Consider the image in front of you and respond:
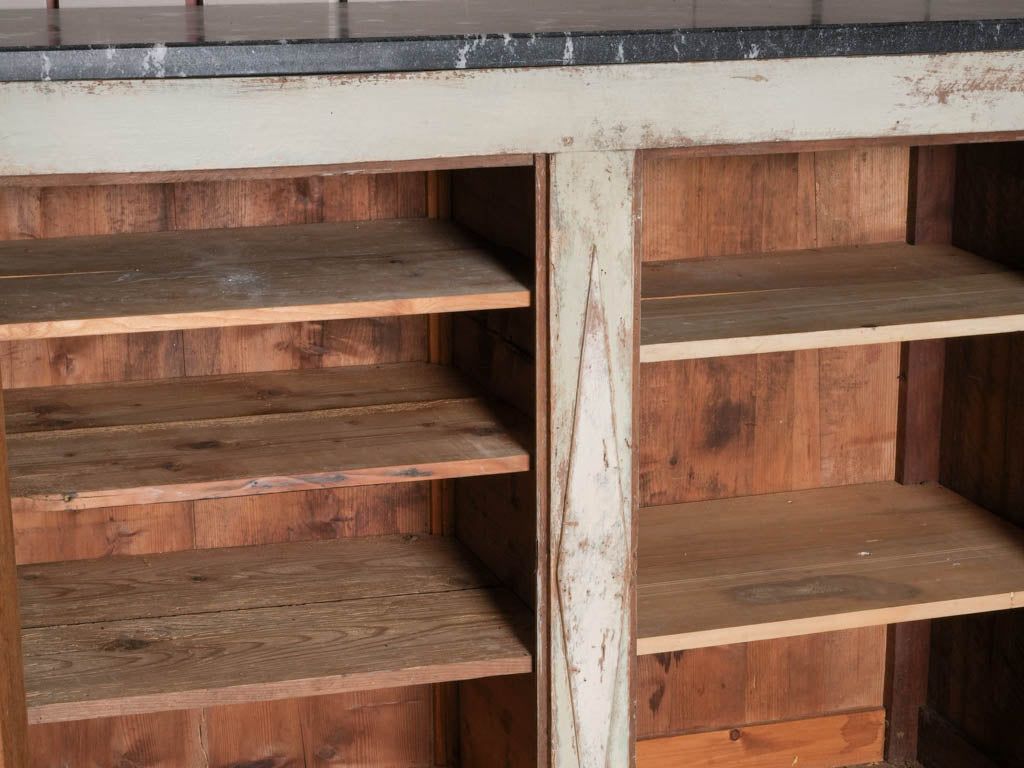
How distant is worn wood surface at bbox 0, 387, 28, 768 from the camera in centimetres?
160

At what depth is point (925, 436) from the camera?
2.50 meters

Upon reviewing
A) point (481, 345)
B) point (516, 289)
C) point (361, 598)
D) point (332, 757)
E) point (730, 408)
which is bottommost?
point (332, 757)

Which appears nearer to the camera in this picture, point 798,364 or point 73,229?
point 73,229

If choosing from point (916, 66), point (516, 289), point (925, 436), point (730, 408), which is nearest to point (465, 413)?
point (516, 289)

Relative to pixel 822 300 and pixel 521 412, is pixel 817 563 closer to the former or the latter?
pixel 822 300

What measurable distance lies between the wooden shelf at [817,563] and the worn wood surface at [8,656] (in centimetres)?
86

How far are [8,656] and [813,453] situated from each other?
4.84 feet

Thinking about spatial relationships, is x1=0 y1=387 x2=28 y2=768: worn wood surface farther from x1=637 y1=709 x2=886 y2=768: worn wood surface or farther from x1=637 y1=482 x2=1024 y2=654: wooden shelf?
x1=637 y1=709 x2=886 y2=768: worn wood surface

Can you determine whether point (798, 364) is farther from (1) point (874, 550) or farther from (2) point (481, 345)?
(2) point (481, 345)

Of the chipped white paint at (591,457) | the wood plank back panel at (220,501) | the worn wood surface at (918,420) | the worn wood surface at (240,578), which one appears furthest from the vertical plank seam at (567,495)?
the worn wood surface at (918,420)

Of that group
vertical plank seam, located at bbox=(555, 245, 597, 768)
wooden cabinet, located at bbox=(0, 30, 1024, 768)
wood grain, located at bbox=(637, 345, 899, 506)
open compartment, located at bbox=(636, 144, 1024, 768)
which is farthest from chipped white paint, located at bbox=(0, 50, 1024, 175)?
wood grain, located at bbox=(637, 345, 899, 506)

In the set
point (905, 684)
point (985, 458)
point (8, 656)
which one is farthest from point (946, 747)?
point (8, 656)

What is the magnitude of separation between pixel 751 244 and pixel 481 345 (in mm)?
567

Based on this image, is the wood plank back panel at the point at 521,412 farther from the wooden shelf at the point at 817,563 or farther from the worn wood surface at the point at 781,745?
the worn wood surface at the point at 781,745
